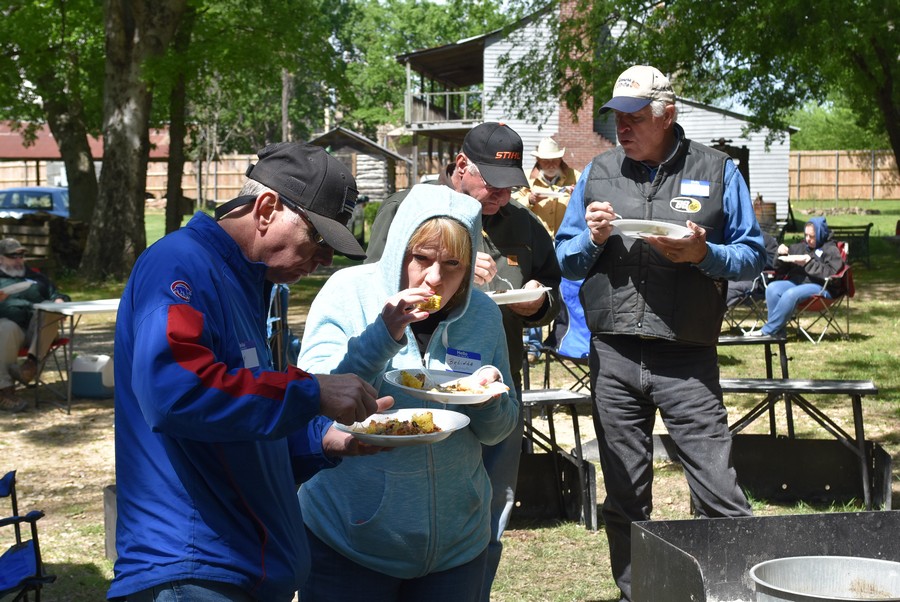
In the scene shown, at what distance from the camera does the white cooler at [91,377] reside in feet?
32.4

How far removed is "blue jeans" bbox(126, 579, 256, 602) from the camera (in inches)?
79.7

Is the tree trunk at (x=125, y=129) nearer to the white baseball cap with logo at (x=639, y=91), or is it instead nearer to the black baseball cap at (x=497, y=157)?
the black baseball cap at (x=497, y=157)

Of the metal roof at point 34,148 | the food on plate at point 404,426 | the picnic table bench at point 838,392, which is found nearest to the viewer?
the food on plate at point 404,426

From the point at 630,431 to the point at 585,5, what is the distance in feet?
52.2

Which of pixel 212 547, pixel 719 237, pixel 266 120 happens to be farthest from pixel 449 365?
pixel 266 120

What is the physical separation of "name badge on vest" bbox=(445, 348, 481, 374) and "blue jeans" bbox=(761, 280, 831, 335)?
341 inches

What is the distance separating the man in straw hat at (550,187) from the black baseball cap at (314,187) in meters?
5.46

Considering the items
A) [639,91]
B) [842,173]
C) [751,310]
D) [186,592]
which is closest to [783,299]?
[751,310]

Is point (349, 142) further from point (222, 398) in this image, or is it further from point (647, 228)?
point (222, 398)

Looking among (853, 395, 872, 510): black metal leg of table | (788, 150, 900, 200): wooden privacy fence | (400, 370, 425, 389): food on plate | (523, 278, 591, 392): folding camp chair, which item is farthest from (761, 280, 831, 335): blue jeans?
(788, 150, 900, 200): wooden privacy fence

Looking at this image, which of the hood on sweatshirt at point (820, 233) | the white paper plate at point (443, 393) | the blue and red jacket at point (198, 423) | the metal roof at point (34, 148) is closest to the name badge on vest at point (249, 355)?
the blue and red jacket at point (198, 423)

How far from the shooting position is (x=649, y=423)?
14.2 feet

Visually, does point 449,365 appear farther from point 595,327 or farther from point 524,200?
point 524,200

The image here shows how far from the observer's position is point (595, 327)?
426 centimetres
